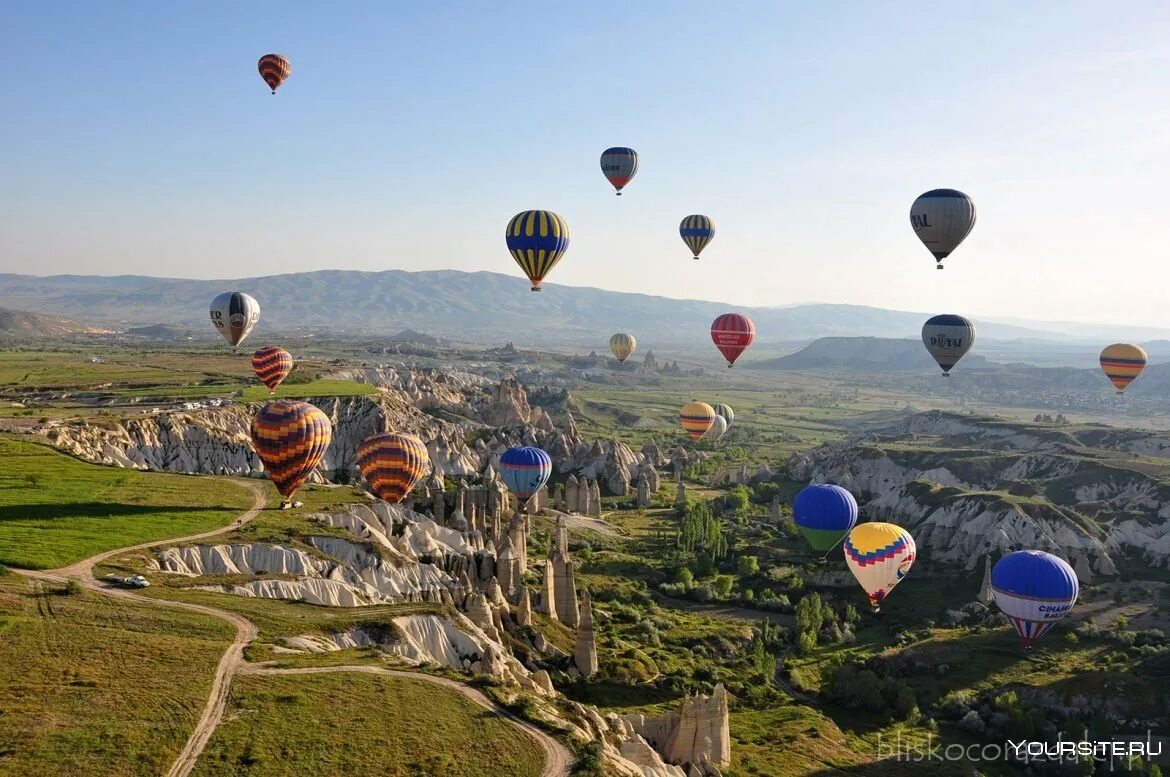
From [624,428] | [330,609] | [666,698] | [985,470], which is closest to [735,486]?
[985,470]

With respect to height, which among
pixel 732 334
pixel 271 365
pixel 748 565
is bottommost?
pixel 748 565

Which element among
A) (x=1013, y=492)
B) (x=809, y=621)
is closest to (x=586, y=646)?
(x=809, y=621)

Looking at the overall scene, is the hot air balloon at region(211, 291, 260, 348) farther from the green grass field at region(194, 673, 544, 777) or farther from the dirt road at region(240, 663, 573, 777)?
the green grass field at region(194, 673, 544, 777)

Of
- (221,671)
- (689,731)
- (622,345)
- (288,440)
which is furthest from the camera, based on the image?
(622,345)

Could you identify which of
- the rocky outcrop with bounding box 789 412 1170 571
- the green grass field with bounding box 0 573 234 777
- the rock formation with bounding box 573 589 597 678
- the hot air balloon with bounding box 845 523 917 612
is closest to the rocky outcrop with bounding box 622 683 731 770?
the rock formation with bounding box 573 589 597 678

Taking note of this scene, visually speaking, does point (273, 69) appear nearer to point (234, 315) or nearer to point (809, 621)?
point (234, 315)

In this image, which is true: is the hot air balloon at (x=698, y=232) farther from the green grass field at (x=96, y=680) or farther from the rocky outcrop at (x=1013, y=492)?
the green grass field at (x=96, y=680)
